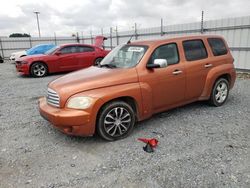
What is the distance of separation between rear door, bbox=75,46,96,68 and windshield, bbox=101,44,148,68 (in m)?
6.83

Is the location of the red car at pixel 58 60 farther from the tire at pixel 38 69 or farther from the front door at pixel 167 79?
the front door at pixel 167 79

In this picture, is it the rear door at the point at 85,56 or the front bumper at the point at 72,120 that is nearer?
the front bumper at the point at 72,120

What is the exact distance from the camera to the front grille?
360cm

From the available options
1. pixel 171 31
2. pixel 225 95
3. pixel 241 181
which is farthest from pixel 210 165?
pixel 171 31

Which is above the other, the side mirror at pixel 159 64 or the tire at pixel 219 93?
the side mirror at pixel 159 64

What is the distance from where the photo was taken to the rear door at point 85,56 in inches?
444

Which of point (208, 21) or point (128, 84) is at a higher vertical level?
point (208, 21)

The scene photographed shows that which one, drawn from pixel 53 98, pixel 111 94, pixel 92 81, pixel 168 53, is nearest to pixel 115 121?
pixel 111 94

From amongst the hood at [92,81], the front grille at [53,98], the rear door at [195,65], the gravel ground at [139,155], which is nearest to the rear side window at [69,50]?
the gravel ground at [139,155]

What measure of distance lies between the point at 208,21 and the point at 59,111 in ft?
29.9

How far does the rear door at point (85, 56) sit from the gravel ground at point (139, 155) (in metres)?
6.59

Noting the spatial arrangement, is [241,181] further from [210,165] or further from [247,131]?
[247,131]

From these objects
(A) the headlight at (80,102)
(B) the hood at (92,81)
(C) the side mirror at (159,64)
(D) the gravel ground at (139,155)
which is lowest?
(D) the gravel ground at (139,155)

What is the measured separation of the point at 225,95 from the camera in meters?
5.45
